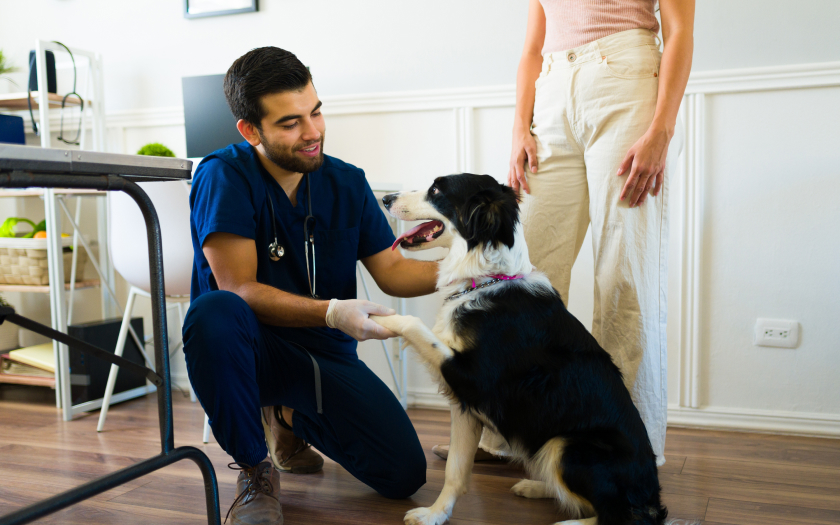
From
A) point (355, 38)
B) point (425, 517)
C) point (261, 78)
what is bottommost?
point (425, 517)

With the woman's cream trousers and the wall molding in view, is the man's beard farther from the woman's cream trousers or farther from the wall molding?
the wall molding

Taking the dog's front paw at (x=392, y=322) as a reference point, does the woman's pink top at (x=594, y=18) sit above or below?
above

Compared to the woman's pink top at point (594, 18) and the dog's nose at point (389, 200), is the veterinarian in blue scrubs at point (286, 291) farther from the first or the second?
the woman's pink top at point (594, 18)

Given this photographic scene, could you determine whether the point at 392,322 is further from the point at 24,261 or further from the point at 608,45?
the point at 24,261

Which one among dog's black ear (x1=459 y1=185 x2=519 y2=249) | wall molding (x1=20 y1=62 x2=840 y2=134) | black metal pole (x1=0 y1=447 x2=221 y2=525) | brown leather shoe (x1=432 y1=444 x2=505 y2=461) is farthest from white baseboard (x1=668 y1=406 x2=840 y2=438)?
black metal pole (x1=0 y1=447 x2=221 y2=525)

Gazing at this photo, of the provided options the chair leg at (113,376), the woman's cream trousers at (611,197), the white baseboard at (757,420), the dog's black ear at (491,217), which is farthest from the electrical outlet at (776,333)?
the chair leg at (113,376)

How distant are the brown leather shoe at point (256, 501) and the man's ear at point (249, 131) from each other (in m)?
0.79

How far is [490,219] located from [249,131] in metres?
0.67

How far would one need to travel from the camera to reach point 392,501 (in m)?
1.58

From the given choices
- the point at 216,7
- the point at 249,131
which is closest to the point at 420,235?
the point at 249,131

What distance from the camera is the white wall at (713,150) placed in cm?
209

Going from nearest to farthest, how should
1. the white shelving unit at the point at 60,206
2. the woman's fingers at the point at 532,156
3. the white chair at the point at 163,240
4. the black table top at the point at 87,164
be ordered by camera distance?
the black table top at the point at 87,164
the woman's fingers at the point at 532,156
the white chair at the point at 163,240
the white shelving unit at the point at 60,206

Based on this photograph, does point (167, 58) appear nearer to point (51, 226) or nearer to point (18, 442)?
point (51, 226)

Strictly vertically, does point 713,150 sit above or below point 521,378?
above
